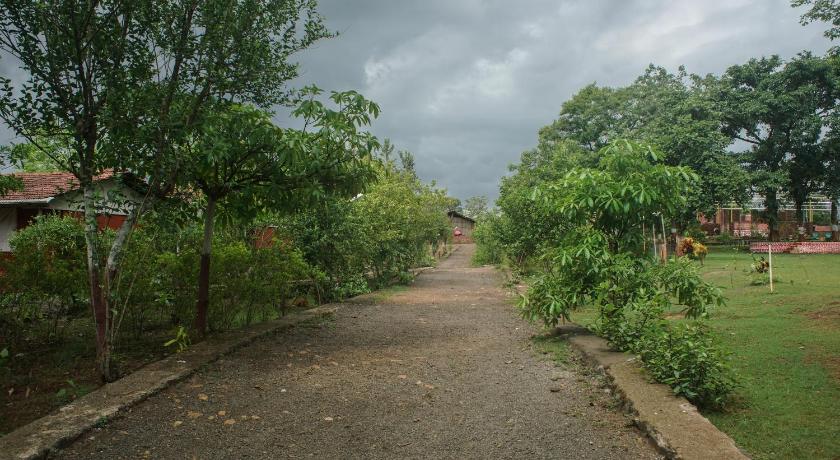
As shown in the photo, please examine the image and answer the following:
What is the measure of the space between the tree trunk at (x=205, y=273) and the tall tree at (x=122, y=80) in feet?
3.43

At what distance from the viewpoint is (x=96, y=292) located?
4832mm

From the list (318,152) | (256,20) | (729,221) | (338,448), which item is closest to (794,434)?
(338,448)

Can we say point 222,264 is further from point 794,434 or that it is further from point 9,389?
point 794,434

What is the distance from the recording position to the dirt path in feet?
11.8

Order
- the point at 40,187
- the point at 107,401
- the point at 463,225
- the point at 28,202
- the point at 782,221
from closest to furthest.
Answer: the point at 107,401, the point at 28,202, the point at 40,187, the point at 782,221, the point at 463,225

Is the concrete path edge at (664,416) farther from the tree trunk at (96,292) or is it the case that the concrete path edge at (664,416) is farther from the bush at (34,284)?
the bush at (34,284)

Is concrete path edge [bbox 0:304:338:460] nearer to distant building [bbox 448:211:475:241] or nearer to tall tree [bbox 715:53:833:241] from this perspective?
tall tree [bbox 715:53:833:241]

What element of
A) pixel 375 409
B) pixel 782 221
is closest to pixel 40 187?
pixel 375 409

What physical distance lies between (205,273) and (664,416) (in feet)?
16.1

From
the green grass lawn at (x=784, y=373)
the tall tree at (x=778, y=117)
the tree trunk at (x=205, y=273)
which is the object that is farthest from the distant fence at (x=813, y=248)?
the tree trunk at (x=205, y=273)

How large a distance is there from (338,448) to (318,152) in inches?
125

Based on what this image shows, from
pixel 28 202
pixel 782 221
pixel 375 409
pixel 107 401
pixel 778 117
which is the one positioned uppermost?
pixel 778 117

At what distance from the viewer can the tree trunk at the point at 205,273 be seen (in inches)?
251

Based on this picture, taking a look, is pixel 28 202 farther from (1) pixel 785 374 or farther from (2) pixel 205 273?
(1) pixel 785 374
